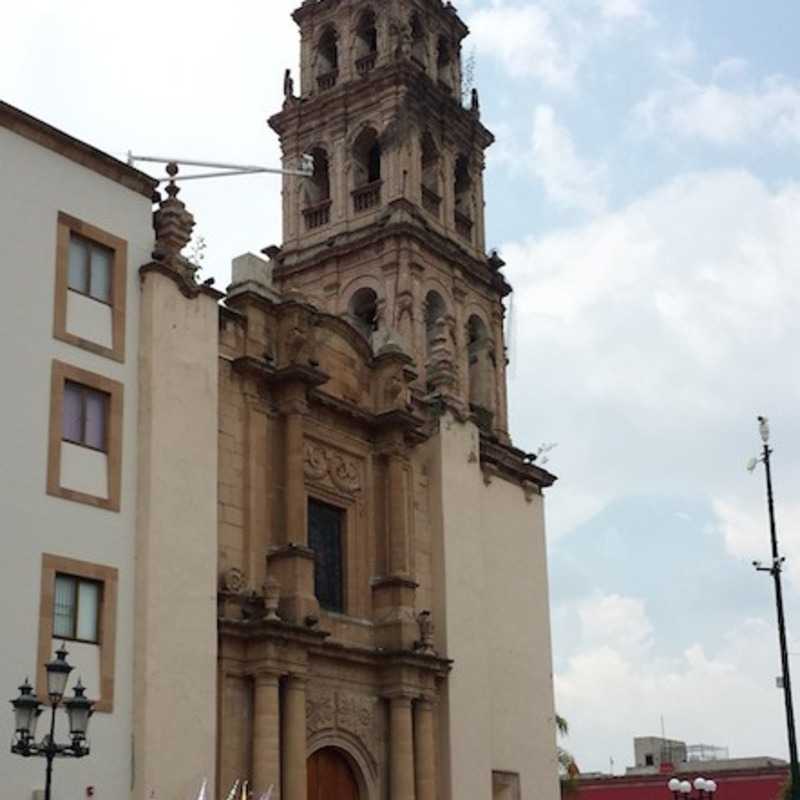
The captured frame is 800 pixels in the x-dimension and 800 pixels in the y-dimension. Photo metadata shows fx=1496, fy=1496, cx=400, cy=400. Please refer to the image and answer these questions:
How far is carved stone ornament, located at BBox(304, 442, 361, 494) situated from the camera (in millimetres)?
23969

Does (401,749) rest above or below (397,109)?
below

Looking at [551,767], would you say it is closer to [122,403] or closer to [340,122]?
[122,403]

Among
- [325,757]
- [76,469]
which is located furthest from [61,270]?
[325,757]

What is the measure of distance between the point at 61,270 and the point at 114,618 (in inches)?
181

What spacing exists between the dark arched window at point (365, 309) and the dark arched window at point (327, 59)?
6.19 metres

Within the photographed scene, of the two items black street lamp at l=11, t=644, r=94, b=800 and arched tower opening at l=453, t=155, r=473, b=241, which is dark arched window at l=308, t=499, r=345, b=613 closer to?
black street lamp at l=11, t=644, r=94, b=800

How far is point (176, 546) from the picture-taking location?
20078 millimetres

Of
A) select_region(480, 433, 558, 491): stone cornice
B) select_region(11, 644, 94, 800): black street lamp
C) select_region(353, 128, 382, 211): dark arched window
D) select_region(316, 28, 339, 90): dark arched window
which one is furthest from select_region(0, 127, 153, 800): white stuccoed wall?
select_region(316, 28, 339, 90): dark arched window

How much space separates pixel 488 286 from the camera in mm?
36000

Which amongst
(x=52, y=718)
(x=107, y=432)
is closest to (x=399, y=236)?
(x=107, y=432)

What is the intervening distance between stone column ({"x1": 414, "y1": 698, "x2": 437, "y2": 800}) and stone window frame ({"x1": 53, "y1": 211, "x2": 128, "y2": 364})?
26.4 feet

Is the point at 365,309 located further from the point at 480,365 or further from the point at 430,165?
the point at 430,165

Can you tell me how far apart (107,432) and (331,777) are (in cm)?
681

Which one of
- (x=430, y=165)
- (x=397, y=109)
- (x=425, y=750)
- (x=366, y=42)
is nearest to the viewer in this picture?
(x=425, y=750)
